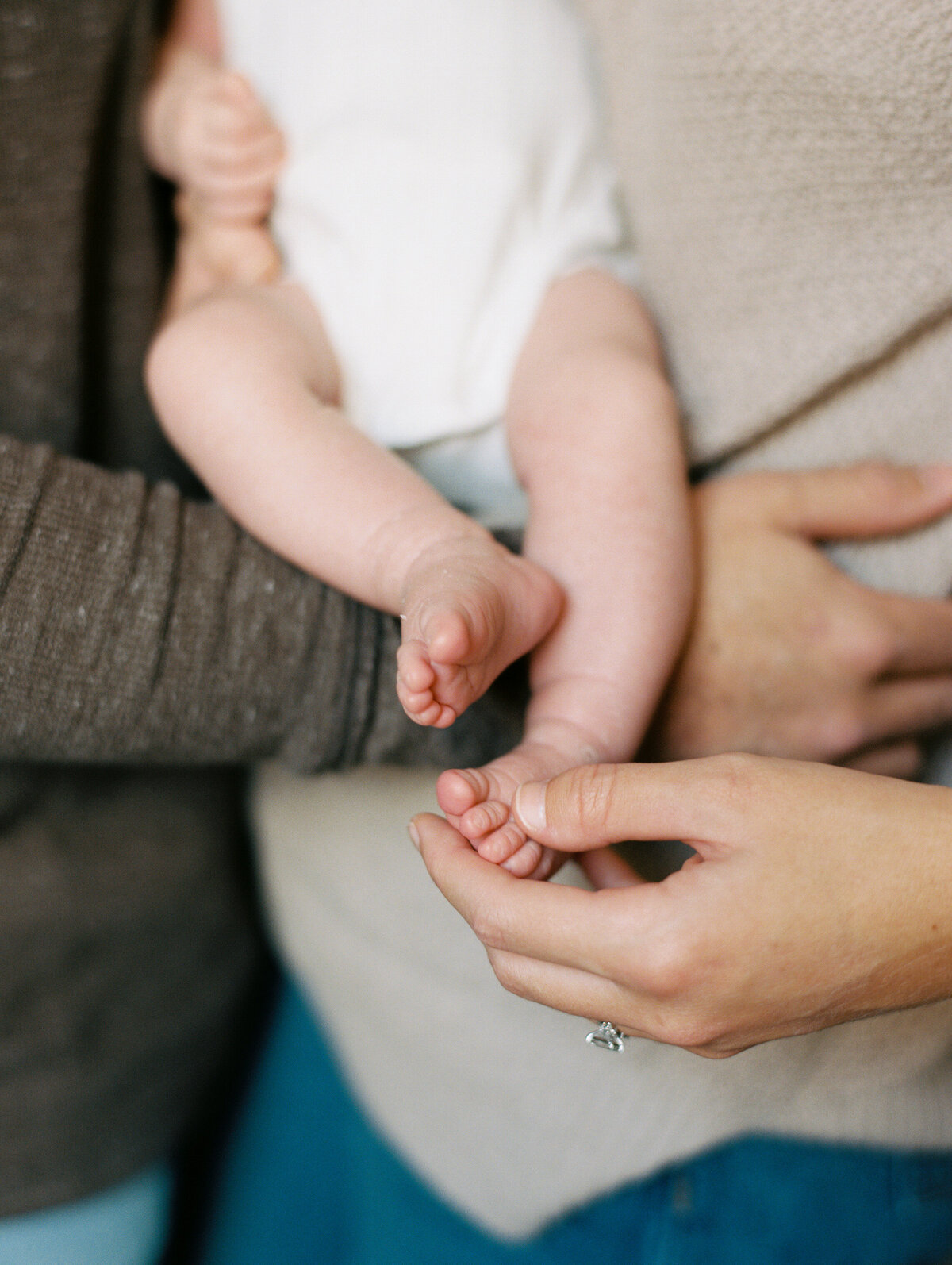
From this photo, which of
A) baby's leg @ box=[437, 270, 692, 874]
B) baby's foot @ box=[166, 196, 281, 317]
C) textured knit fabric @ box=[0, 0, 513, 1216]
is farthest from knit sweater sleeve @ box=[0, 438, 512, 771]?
baby's foot @ box=[166, 196, 281, 317]

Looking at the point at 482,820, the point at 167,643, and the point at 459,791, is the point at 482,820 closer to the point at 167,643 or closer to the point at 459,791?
the point at 459,791

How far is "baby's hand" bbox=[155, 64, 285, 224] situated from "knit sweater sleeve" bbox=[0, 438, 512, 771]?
1.03 feet

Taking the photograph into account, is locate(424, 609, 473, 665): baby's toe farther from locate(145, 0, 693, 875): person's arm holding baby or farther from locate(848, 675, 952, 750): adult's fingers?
locate(848, 675, 952, 750): adult's fingers

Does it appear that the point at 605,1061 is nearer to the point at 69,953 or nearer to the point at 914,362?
the point at 69,953

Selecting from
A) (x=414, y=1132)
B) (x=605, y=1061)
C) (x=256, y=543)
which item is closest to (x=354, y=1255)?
(x=414, y=1132)

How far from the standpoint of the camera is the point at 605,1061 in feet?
2.35

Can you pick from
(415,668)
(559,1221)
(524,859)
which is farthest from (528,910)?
(559,1221)

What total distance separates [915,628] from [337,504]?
1.41 feet

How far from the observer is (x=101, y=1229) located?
2.62 ft

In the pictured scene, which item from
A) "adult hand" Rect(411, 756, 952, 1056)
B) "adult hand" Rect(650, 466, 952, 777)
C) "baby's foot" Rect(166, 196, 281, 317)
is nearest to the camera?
"adult hand" Rect(411, 756, 952, 1056)

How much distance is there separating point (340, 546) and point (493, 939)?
26cm

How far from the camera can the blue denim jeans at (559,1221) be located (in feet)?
2.31

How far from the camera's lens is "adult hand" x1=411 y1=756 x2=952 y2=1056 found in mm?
448

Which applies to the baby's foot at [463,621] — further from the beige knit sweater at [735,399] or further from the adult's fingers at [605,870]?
the beige knit sweater at [735,399]
